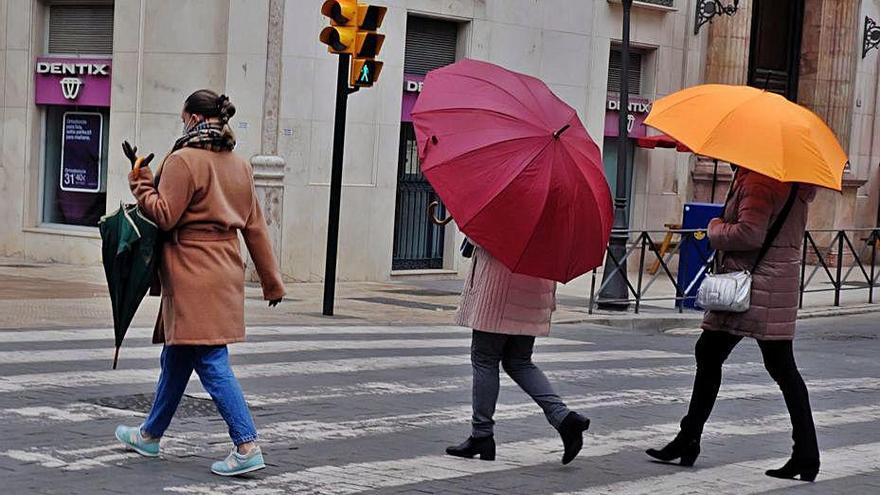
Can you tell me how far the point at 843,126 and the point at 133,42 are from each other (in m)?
16.0

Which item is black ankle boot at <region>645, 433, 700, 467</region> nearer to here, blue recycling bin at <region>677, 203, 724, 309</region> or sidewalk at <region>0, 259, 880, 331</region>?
sidewalk at <region>0, 259, 880, 331</region>

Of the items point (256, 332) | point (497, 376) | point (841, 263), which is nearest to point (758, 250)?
point (497, 376)

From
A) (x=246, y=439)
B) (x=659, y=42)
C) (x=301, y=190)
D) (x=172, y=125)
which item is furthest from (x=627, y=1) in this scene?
(x=246, y=439)

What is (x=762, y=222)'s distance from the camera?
8172 mm

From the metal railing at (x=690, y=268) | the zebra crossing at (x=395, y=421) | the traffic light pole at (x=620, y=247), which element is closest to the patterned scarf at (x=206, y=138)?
the zebra crossing at (x=395, y=421)

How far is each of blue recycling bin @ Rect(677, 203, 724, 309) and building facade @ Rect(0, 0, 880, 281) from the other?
3.68 metres

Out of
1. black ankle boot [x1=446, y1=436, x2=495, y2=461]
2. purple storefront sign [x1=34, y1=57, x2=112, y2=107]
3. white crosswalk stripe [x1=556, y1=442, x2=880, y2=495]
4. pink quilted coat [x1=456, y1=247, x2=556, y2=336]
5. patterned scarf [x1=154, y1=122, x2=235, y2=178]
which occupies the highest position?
purple storefront sign [x1=34, y1=57, x2=112, y2=107]

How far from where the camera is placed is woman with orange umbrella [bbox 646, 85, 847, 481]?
809 cm

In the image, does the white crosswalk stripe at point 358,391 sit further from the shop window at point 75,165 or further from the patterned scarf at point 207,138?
the shop window at point 75,165

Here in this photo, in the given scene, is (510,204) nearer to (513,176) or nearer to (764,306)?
(513,176)

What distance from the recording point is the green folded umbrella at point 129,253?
7293mm

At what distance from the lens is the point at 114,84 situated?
20.9 metres

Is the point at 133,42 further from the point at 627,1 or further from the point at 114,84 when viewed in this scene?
the point at 627,1

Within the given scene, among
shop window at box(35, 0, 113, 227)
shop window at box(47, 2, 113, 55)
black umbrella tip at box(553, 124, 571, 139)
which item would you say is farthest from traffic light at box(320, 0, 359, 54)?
black umbrella tip at box(553, 124, 571, 139)
